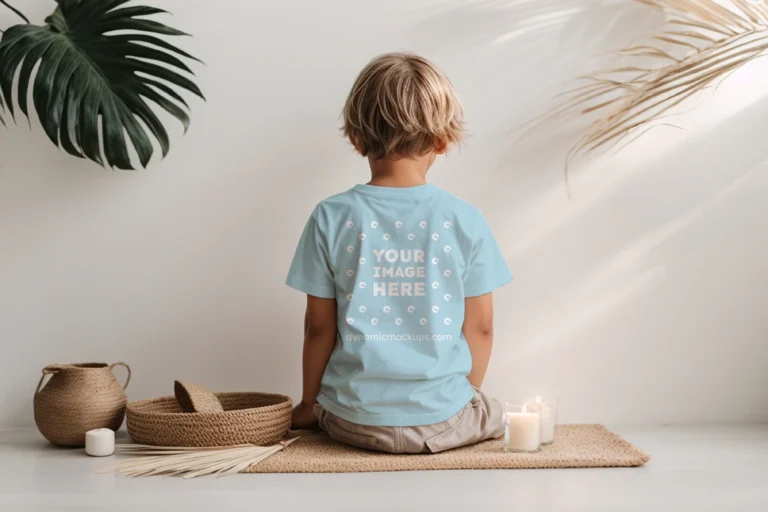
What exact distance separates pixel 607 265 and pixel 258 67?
94cm

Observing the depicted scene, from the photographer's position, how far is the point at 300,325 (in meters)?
1.99

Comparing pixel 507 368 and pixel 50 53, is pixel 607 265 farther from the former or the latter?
pixel 50 53

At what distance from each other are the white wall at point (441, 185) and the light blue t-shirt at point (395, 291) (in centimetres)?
34

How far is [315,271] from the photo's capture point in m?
1.66

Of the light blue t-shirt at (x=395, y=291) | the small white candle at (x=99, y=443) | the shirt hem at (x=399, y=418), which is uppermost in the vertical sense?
the light blue t-shirt at (x=395, y=291)

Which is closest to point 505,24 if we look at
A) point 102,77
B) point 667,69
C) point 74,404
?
point 667,69

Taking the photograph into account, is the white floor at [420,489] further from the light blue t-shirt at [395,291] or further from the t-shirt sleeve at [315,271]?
the t-shirt sleeve at [315,271]

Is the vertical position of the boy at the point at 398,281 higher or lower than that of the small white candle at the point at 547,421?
higher

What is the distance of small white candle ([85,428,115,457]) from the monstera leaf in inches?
23.2

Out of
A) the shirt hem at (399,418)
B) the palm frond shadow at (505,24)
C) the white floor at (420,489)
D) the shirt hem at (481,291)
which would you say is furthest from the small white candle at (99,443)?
the palm frond shadow at (505,24)

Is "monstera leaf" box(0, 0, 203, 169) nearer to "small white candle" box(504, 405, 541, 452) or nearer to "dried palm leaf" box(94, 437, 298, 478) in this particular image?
"dried palm leaf" box(94, 437, 298, 478)

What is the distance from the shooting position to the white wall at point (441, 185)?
1.98 metres

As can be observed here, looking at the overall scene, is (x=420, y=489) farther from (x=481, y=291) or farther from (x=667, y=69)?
(x=667, y=69)

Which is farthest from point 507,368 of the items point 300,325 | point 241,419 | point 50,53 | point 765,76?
point 50,53
